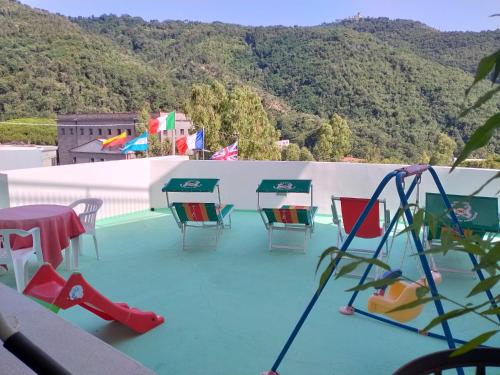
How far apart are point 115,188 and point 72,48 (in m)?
33.8

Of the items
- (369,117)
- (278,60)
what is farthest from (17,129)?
(369,117)

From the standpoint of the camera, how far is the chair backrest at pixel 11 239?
376 cm

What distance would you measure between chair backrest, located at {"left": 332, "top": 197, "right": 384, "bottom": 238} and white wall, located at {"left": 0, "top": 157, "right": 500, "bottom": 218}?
2.21 meters

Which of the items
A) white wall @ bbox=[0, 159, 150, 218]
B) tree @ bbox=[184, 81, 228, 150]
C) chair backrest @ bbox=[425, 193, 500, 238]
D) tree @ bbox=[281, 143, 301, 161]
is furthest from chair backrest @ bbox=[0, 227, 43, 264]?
tree @ bbox=[281, 143, 301, 161]

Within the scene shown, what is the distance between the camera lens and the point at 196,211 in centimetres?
518

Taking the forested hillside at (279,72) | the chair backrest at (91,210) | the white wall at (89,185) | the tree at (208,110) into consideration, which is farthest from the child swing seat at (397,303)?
the forested hillside at (279,72)

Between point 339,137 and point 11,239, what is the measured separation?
27742mm

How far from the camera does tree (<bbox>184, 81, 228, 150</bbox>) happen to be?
965 inches

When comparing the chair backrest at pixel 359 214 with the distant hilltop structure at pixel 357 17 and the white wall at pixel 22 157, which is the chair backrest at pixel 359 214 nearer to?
the white wall at pixel 22 157

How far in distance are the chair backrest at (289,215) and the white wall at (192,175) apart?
2045 mm

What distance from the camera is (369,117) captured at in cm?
3438

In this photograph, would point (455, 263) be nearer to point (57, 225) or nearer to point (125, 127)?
point (57, 225)

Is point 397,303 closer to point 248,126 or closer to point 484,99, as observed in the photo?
point 484,99

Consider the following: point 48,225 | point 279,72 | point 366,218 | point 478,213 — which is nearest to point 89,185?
point 48,225
